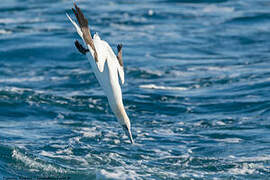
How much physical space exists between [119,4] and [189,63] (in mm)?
7306

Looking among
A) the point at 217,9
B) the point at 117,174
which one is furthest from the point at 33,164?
the point at 217,9

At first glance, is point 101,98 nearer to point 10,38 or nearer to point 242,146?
point 242,146

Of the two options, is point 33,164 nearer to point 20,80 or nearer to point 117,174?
point 117,174

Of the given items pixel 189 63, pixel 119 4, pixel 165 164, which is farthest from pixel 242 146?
pixel 119 4

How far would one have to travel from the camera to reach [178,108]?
10.8 meters

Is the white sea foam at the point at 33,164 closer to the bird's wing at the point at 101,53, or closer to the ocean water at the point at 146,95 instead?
the ocean water at the point at 146,95

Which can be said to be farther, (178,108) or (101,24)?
(101,24)

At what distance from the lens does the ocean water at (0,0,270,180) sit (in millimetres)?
7875

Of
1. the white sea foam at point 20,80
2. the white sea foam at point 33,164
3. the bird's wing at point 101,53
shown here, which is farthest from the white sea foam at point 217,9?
the bird's wing at point 101,53

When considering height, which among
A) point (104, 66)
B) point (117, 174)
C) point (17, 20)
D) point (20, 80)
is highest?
point (17, 20)

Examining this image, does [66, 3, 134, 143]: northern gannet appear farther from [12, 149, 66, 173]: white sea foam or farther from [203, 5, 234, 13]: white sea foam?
[203, 5, 234, 13]: white sea foam

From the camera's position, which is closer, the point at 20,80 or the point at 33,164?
the point at 33,164

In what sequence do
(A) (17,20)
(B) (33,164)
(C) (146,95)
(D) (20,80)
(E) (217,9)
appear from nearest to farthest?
(B) (33,164)
(C) (146,95)
(D) (20,80)
(A) (17,20)
(E) (217,9)

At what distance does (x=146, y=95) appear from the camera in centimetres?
1153
